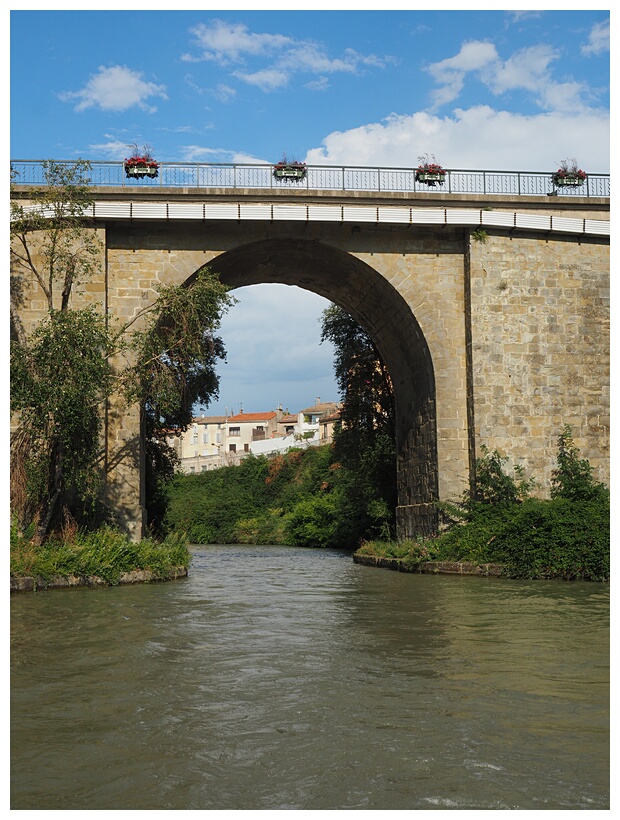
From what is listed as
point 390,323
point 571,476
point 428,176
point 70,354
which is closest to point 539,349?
point 571,476

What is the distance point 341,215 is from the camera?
18.8 metres

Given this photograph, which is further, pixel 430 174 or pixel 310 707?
pixel 430 174

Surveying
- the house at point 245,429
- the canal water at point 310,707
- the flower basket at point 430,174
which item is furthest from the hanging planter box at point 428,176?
the house at point 245,429

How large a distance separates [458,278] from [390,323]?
210cm

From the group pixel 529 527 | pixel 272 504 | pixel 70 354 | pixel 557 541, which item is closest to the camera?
pixel 70 354

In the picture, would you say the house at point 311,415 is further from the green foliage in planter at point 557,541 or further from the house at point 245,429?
the green foliage in planter at point 557,541

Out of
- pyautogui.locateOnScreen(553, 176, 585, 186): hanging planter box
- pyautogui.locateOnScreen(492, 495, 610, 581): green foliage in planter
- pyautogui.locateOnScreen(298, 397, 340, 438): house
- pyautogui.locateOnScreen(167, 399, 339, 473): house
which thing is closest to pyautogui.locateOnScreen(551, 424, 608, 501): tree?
pyautogui.locateOnScreen(492, 495, 610, 581): green foliage in planter

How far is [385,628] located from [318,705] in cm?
403

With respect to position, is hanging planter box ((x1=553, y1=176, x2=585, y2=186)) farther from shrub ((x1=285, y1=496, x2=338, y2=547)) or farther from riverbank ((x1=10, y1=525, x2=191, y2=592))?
shrub ((x1=285, y1=496, x2=338, y2=547))

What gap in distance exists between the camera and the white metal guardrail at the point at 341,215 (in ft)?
59.7

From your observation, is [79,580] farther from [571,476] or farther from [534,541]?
[571,476]

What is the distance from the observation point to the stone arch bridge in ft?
61.8
